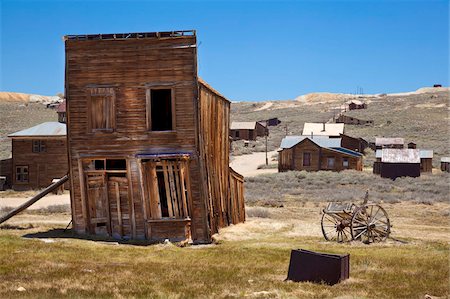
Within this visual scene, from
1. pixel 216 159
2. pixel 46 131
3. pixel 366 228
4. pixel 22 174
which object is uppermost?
pixel 46 131

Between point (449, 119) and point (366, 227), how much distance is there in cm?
7868

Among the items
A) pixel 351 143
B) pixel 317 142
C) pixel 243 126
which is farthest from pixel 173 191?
pixel 243 126

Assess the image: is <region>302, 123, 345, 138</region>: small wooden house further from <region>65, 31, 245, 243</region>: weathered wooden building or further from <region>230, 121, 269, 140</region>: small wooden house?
<region>65, 31, 245, 243</region>: weathered wooden building

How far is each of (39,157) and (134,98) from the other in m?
20.5

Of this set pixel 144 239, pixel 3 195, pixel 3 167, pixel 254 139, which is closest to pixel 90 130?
pixel 144 239

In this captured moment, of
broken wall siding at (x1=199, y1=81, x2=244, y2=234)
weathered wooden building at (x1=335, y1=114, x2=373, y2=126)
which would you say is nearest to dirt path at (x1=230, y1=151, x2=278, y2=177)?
weathered wooden building at (x1=335, y1=114, x2=373, y2=126)

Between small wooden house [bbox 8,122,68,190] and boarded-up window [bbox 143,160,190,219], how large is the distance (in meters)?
19.7

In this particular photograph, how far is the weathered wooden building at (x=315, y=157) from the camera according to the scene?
174 ft

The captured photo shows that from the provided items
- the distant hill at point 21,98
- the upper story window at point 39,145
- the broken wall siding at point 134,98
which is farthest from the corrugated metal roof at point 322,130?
the distant hill at point 21,98

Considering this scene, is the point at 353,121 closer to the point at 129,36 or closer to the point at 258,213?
the point at 258,213

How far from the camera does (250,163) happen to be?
61844mm

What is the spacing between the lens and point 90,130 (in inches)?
772

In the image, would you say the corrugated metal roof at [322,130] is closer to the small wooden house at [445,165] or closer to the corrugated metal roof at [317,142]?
the corrugated metal roof at [317,142]

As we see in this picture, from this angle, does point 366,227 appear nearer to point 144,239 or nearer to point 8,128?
point 144,239
